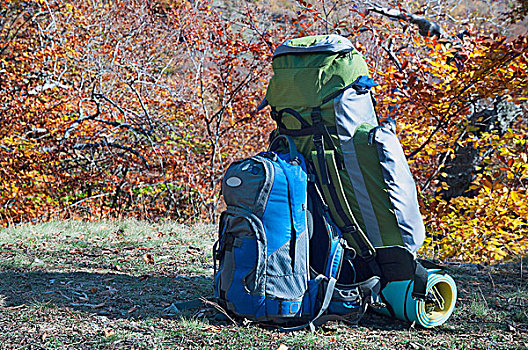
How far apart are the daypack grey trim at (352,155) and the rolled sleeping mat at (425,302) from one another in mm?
278

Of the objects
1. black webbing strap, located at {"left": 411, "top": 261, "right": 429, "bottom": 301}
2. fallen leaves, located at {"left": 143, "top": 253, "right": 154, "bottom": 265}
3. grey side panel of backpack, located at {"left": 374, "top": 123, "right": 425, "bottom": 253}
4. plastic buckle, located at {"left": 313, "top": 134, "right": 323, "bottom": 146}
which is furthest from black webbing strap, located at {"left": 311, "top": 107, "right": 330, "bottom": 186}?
fallen leaves, located at {"left": 143, "top": 253, "right": 154, "bottom": 265}

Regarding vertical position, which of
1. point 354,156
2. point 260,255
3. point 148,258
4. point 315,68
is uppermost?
point 315,68

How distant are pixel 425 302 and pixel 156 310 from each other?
1.52 m

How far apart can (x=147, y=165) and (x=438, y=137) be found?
4.76m

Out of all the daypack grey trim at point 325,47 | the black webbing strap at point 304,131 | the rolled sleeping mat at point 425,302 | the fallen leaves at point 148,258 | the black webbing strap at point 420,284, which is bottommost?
the fallen leaves at point 148,258

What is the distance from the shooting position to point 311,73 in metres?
2.71

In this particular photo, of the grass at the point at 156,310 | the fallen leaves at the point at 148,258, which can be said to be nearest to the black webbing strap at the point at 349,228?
the grass at the point at 156,310

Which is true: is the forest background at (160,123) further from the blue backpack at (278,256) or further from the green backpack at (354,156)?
the blue backpack at (278,256)

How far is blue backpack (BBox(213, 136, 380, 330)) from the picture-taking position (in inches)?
97.5

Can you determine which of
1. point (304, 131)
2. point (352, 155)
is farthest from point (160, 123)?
point (352, 155)

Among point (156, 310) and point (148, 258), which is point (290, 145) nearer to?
point (156, 310)

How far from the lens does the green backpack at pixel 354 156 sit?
2602 mm

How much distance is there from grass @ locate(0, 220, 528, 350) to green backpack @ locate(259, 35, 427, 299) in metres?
0.35

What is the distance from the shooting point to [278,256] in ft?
8.16
